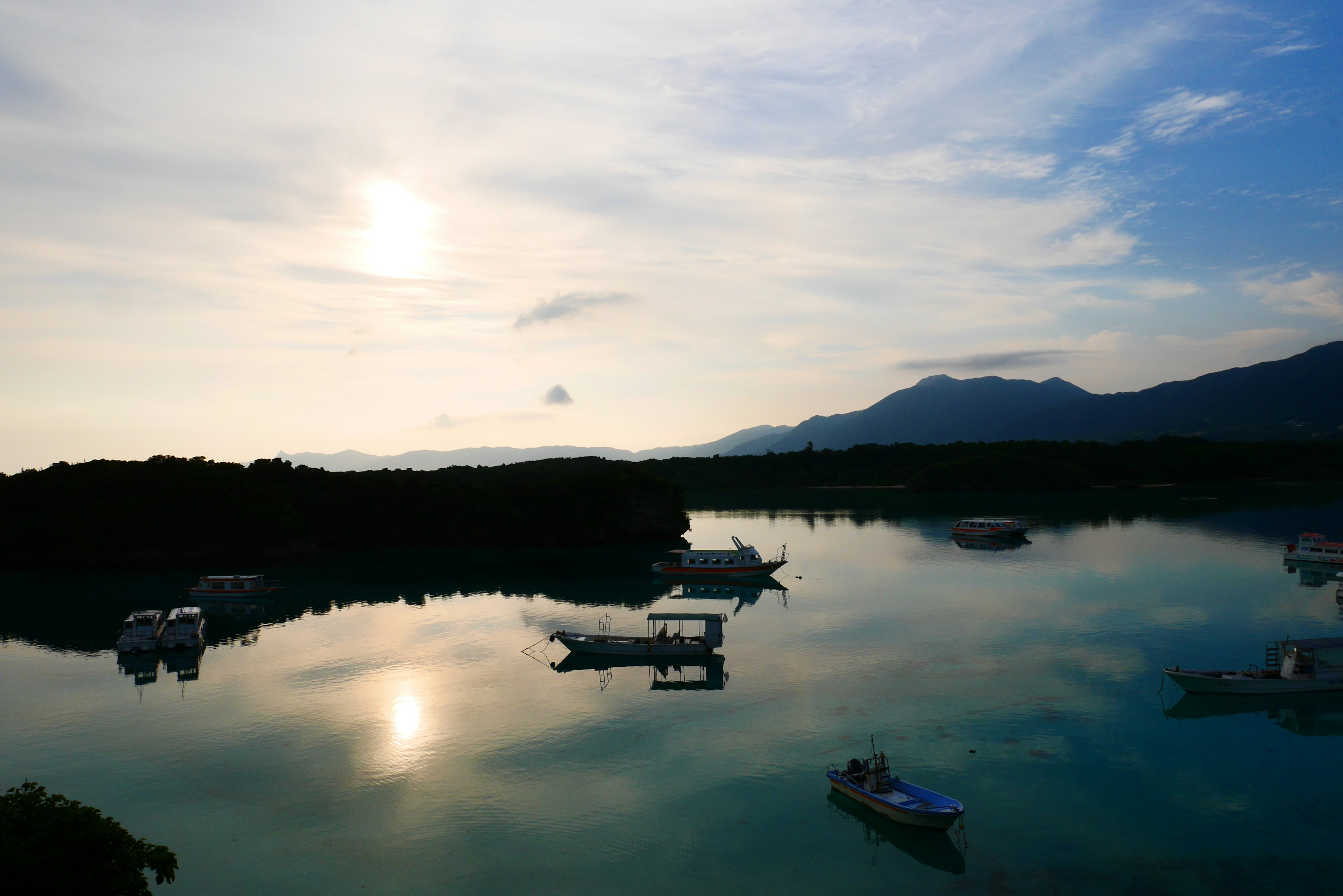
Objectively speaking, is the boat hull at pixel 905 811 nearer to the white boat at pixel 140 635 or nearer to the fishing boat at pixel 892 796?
the fishing boat at pixel 892 796

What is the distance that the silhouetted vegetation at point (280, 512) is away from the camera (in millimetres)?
95875

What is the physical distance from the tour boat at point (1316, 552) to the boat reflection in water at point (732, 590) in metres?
53.4

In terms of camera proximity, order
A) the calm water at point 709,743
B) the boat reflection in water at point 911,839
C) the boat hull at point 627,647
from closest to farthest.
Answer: the boat reflection in water at point 911,839
the calm water at point 709,743
the boat hull at point 627,647

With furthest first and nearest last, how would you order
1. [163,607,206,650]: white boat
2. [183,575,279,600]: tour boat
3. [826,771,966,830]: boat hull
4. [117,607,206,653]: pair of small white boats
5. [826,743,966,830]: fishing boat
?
[183,575,279,600]: tour boat, [163,607,206,650]: white boat, [117,607,206,653]: pair of small white boats, [826,743,966,830]: fishing boat, [826,771,966,830]: boat hull

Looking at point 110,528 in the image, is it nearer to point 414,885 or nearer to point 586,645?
point 586,645

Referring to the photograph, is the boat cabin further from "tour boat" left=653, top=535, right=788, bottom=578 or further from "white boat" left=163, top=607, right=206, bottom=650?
"white boat" left=163, top=607, right=206, bottom=650

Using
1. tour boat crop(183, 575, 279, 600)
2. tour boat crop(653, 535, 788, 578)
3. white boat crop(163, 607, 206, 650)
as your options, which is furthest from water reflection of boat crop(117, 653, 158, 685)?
tour boat crop(653, 535, 788, 578)

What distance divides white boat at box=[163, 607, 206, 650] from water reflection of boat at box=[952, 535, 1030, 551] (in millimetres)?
85516

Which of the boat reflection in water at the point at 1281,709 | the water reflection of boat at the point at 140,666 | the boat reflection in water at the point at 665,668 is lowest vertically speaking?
the boat reflection in water at the point at 1281,709

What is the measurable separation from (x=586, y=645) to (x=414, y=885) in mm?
26527

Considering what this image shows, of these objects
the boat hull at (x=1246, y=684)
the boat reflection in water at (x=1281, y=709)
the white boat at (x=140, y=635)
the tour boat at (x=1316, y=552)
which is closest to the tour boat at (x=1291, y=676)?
the boat hull at (x=1246, y=684)

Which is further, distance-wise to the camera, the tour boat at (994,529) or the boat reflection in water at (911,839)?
the tour boat at (994,529)

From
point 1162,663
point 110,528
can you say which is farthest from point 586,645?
point 110,528

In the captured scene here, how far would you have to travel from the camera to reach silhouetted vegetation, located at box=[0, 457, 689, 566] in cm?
9588
